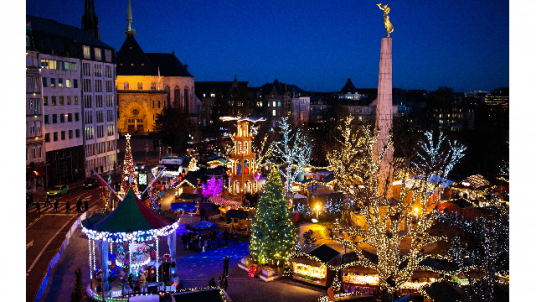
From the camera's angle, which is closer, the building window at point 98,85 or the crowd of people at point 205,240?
the crowd of people at point 205,240

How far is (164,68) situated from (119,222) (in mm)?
72266

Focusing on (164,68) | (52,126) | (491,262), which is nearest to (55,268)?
(491,262)

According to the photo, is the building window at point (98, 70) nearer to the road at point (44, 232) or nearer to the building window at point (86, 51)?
the building window at point (86, 51)

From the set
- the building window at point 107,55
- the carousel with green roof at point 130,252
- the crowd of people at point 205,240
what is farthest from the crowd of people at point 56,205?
the building window at point 107,55

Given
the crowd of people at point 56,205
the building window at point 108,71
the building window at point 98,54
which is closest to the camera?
the crowd of people at point 56,205

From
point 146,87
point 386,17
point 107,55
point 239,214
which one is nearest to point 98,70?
point 107,55

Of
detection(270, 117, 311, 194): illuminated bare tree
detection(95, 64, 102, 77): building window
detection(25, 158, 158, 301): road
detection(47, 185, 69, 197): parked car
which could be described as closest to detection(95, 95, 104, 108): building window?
detection(95, 64, 102, 77): building window

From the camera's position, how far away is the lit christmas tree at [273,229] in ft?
63.2

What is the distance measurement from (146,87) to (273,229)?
6779 centimetres

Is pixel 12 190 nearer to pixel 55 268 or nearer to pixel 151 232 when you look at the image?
pixel 151 232

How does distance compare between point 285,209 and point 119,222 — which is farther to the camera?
point 285,209

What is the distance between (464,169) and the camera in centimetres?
4984

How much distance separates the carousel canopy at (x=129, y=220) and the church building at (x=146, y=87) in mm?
58785

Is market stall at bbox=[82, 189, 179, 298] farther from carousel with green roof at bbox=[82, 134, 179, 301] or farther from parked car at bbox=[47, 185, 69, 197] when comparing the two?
parked car at bbox=[47, 185, 69, 197]
